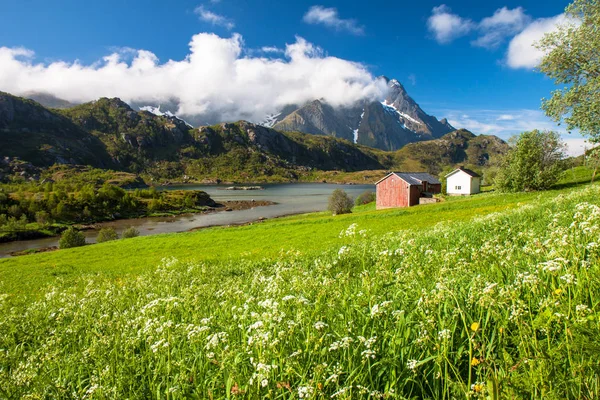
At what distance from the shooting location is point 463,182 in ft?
266

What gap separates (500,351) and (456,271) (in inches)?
79.2

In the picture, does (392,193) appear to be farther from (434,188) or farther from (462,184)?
(462,184)

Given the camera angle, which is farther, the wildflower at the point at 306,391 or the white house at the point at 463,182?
the white house at the point at 463,182

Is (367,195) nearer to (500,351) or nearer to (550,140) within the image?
(550,140)

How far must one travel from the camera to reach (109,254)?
3850cm

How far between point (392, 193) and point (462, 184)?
882 inches

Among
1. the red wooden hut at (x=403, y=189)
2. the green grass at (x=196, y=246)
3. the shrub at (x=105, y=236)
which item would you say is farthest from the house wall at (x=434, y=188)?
the shrub at (x=105, y=236)

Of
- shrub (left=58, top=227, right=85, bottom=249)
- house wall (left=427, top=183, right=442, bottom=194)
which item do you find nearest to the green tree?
shrub (left=58, top=227, right=85, bottom=249)

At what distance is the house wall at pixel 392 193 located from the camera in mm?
69875

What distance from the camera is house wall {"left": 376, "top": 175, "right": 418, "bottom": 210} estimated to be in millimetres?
69875

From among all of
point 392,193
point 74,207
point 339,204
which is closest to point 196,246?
point 339,204

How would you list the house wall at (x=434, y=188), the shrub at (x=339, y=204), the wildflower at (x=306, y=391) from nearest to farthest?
the wildflower at (x=306, y=391)
the shrub at (x=339, y=204)
the house wall at (x=434, y=188)

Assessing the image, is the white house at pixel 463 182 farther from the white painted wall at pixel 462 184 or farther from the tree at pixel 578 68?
the tree at pixel 578 68

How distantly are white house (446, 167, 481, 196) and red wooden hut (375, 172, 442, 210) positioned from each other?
8817 millimetres
